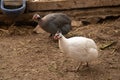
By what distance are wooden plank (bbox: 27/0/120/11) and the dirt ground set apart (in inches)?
15.3

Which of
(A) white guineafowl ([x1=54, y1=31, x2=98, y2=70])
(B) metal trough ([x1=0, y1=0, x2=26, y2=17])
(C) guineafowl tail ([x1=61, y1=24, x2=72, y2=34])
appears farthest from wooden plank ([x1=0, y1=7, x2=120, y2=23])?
(A) white guineafowl ([x1=54, y1=31, x2=98, y2=70])

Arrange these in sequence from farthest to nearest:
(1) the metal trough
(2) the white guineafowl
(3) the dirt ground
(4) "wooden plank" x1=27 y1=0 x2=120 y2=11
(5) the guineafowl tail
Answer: (4) "wooden plank" x1=27 y1=0 x2=120 y2=11 → (1) the metal trough → (5) the guineafowl tail → (3) the dirt ground → (2) the white guineafowl

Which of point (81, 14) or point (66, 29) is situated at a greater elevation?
point (81, 14)

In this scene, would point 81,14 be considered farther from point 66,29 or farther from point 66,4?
point 66,29

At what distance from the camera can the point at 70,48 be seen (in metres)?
4.36

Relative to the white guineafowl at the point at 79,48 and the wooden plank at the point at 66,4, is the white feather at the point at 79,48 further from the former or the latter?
the wooden plank at the point at 66,4

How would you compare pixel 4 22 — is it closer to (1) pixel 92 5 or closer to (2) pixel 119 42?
(1) pixel 92 5

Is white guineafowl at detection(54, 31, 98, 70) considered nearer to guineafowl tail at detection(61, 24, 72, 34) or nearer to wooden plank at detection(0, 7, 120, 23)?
guineafowl tail at detection(61, 24, 72, 34)

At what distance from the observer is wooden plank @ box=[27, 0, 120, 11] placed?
605cm

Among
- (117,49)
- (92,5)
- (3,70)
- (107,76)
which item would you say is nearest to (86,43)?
(107,76)

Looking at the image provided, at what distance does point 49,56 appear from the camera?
510 cm

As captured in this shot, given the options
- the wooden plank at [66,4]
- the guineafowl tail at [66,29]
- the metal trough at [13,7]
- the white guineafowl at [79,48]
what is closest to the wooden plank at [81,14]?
the wooden plank at [66,4]

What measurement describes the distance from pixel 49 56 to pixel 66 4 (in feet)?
4.63

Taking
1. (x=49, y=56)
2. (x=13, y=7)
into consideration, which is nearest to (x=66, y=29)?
(x=49, y=56)
